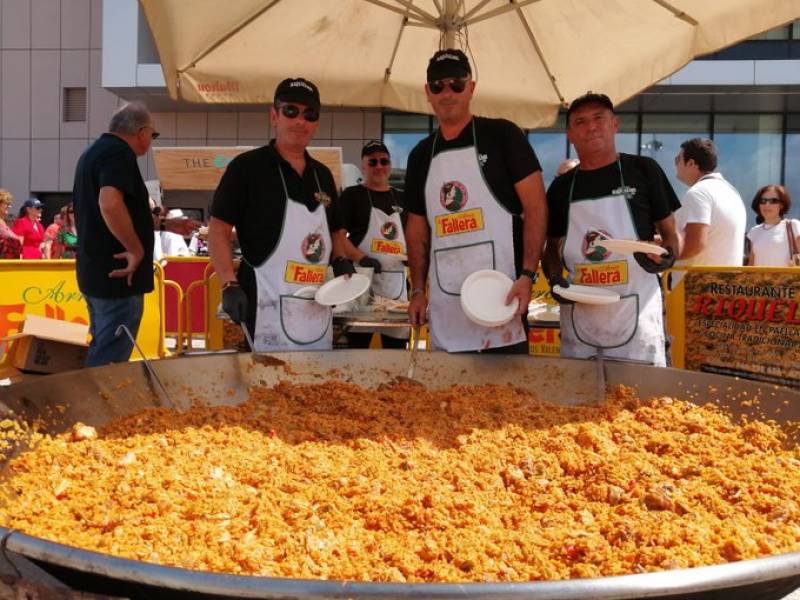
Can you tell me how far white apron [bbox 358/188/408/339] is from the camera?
→ 4.87 meters

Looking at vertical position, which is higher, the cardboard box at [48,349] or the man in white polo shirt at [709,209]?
the man in white polo shirt at [709,209]

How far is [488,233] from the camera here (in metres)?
2.79

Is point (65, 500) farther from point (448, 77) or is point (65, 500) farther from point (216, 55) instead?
point (216, 55)

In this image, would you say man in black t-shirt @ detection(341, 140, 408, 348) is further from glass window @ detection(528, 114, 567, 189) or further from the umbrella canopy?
glass window @ detection(528, 114, 567, 189)

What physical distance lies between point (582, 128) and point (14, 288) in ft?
15.2

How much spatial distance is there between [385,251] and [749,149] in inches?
441

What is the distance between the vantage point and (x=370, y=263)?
14.6 feet

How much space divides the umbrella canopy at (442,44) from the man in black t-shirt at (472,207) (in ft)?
3.20

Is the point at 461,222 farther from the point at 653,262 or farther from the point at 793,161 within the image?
the point at 793,161

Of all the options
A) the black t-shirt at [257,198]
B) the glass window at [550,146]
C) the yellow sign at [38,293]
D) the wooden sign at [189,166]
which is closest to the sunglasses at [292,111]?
the black t-shirt at [257,198]

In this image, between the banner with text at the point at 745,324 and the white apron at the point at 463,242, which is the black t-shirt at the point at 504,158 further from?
the banner with text at the point at 745,324

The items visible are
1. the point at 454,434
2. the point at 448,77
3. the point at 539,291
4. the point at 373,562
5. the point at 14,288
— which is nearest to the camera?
the point at 373,562

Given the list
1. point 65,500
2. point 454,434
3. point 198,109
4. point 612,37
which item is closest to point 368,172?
point 612,37

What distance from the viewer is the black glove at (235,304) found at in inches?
99.8
